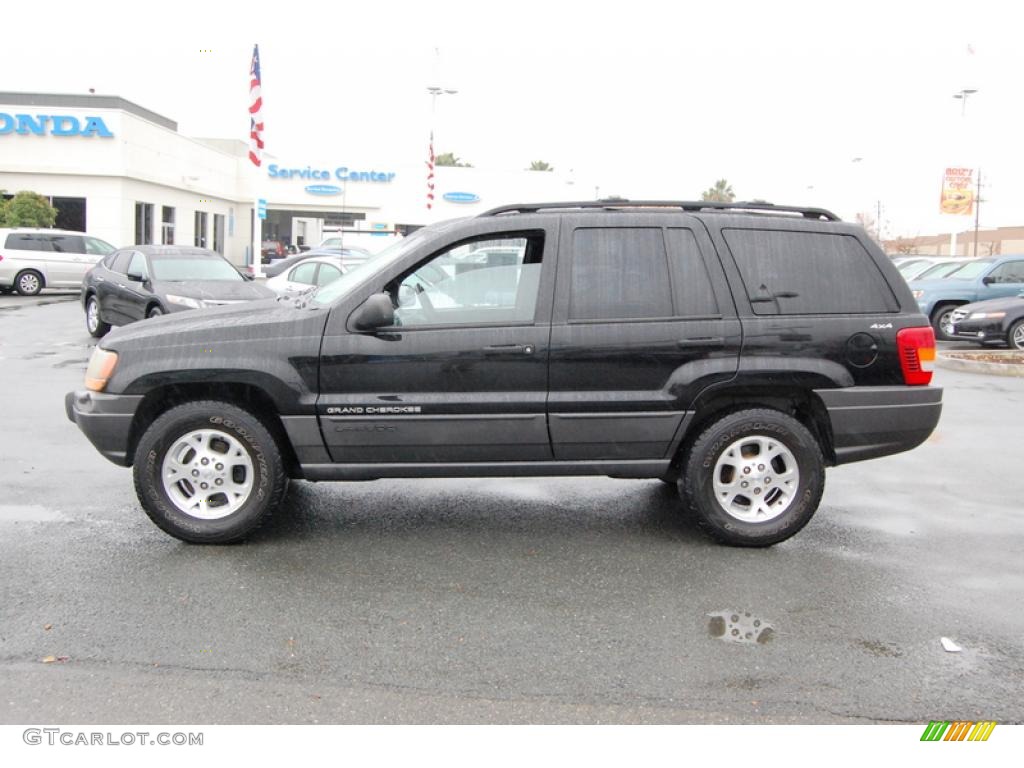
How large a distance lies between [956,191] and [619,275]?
39759mm

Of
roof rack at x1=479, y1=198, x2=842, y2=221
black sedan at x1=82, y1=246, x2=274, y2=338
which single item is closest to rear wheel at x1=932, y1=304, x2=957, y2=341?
black sedan at x1=82, y1=246, x2=274, y2=338

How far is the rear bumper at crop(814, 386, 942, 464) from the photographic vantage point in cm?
532

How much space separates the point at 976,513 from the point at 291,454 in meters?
4.56

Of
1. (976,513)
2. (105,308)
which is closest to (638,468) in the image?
(976,513)

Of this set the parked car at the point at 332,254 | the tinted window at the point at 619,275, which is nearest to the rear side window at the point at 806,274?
the tinted window at the point at 619,275

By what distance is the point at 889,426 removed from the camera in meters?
5.36

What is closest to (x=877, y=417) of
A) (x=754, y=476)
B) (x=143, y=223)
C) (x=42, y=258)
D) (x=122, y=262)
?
(x=754, y=476)

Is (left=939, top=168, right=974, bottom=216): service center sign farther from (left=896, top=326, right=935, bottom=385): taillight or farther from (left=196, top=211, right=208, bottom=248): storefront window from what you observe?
(left=896, top=326, right=935, bottom=385): taillight

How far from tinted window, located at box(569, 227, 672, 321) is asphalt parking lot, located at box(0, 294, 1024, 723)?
138 centimetres

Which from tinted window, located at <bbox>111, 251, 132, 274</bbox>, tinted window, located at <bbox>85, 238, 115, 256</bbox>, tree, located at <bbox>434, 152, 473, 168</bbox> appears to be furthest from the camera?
tree, located at <bbox>434, 152, 473, 168</bbox>

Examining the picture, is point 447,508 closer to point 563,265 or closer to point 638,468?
point 638,468

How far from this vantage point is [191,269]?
597 inches

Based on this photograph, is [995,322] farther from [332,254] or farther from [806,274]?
[806,274]

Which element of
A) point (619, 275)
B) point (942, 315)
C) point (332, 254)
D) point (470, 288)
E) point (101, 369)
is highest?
point (332, 254)
